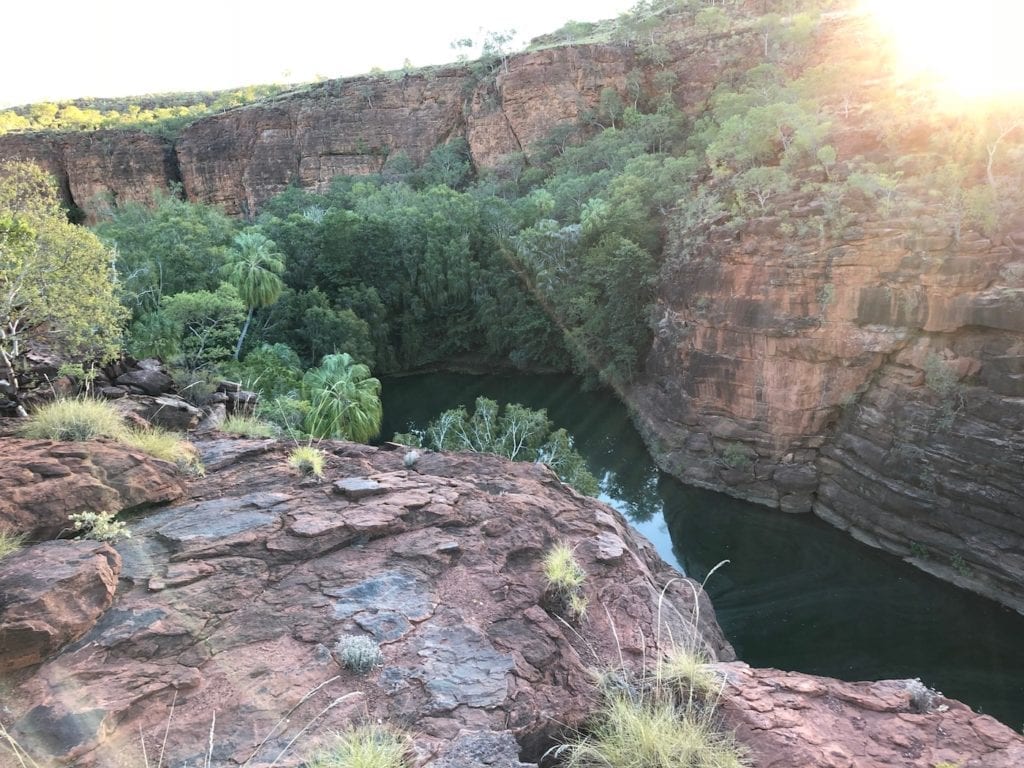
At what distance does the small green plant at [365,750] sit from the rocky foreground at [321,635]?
5.9 inches

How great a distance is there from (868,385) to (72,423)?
58.7ft

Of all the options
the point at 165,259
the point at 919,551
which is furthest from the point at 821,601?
the point at 165,259

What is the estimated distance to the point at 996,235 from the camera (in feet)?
46.9

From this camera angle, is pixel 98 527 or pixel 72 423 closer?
pixel 98 527

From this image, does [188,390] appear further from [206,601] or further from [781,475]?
[781,475]

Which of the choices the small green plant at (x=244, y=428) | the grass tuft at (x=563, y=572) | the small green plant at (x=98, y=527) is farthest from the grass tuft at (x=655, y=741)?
the small green plant at (x=244, y=428)

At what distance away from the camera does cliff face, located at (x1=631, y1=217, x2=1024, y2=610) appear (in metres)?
13.9

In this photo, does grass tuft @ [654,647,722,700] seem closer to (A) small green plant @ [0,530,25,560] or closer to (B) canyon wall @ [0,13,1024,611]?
(A) small green plant @ [0,530,25,560]

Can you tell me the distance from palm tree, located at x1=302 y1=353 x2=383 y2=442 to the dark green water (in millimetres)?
8911

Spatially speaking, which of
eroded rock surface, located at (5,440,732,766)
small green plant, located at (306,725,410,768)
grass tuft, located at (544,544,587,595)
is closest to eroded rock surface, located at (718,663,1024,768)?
eroded rock surface, located at (5,440,732,766)

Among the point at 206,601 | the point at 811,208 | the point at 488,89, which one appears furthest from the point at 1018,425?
the point at 488,89

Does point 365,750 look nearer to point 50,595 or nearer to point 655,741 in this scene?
point 655,741

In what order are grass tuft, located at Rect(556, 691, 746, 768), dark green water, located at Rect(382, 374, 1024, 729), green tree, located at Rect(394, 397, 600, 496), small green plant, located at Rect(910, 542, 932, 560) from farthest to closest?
green tree, located at Rect(394, 397, 600, 496) → small green plant, located at Rect(910, 542, 932, 560) → dark green water, located at Rect(382, 374, 1024, 729) → grass tuft, located at Rect(556, 691, 746, 768)

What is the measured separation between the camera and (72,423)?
626cm
